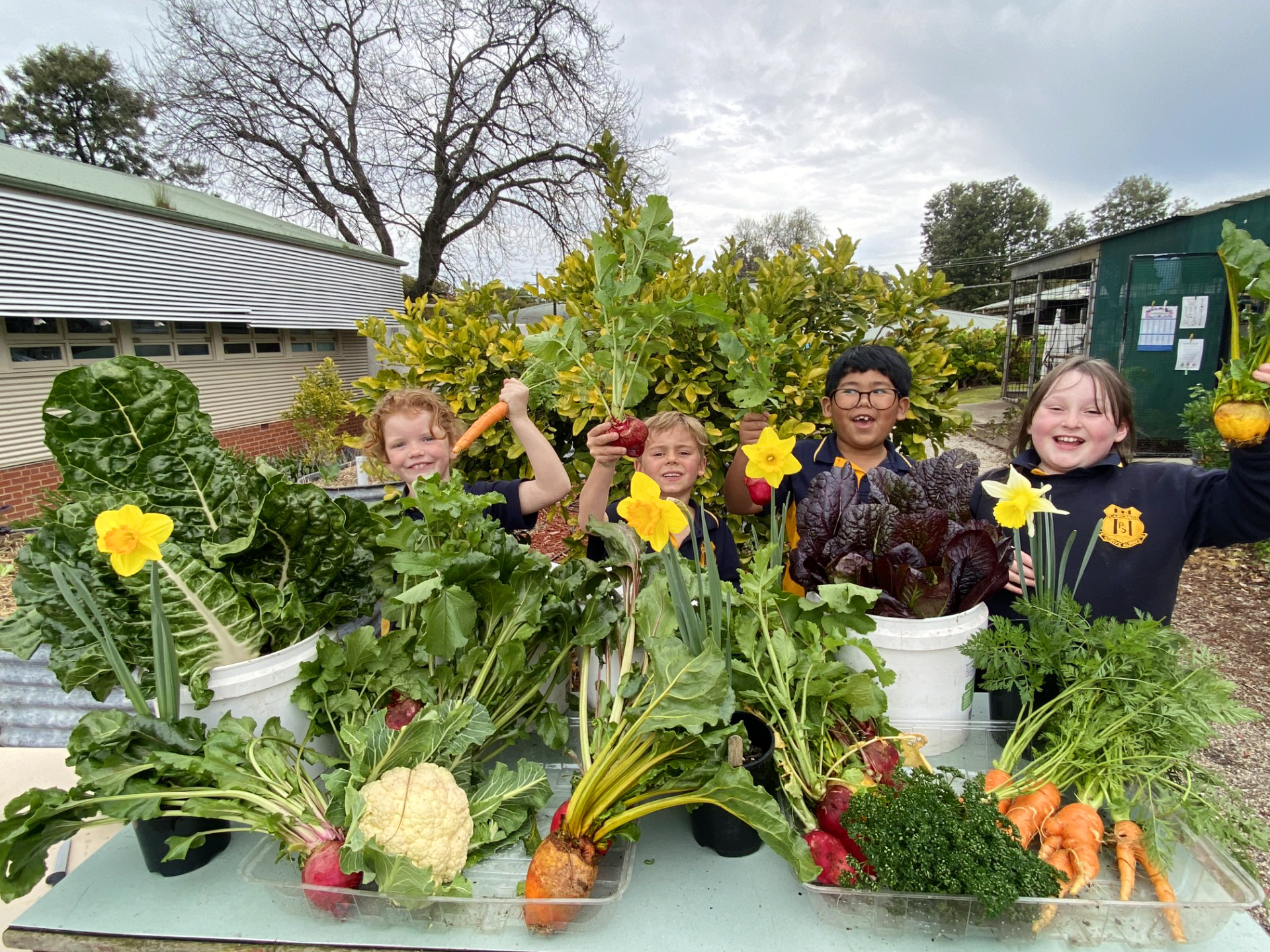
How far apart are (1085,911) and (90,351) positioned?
1318 centimetres

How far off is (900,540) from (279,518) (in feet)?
4.55

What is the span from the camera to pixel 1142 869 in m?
1.10

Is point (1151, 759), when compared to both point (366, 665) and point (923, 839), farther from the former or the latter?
point (366, 665)

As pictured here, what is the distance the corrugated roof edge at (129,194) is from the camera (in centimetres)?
887

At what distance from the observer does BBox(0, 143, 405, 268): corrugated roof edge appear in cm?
887

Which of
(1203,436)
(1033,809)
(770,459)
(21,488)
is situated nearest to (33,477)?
(21,488)

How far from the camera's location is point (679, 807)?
1.35 metres

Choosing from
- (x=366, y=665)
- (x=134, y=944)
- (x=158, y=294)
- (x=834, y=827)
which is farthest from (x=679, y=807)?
(x=158, y=294)

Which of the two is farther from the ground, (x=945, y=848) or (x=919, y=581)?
(x=919, y=581)

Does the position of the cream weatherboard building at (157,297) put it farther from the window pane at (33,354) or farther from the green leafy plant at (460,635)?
the green leafy plant at (460,635)

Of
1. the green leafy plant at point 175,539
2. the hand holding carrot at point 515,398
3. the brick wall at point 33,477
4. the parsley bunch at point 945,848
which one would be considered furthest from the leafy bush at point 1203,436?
the brick wall at point 33,477

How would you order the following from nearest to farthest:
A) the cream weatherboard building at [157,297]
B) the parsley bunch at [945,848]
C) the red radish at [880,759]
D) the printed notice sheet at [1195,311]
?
the parsley bunch at [945,848] < the red radish at [880,759] < the cream weatherboard building at [157,297] < the printed notice sheet at [1195,311]

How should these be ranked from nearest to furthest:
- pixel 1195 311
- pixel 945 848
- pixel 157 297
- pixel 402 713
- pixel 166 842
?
pixel 945 848 < pixel 166 842 < pixel 402 713 < pixel 1195 311 < pixel 157 297

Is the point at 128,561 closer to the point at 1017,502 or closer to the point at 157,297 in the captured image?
the point at 1017,502
